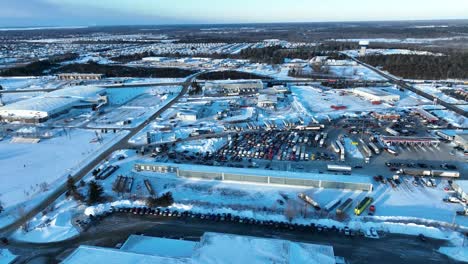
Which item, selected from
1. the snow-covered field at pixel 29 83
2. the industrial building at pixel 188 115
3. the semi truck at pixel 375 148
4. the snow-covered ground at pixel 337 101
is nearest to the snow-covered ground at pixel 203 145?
the industrial building at pixel 188 115

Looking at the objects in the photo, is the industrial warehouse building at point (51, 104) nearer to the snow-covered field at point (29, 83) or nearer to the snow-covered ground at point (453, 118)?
the snow-covered field at point (29, 83)

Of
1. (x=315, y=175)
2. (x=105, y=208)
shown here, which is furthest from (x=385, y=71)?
(x=105, y=208)

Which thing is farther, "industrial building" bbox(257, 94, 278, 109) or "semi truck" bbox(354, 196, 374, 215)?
"industrial building" bbox(257, 94, 278, 109)

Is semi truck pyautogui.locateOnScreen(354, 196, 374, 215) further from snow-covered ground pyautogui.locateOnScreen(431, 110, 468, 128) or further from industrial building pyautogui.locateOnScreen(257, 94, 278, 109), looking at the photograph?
industrial building pyautogui.locateOnScreen(257, 94, 278, 109)

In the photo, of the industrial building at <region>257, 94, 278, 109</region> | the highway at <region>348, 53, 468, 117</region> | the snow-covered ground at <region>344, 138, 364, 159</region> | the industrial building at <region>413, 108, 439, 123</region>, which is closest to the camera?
the snow-covered ground at <region>344, 138, 364, 159</region>

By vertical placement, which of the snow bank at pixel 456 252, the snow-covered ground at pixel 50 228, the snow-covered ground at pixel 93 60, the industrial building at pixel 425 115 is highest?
the snow-covered ground at pixel 93 60

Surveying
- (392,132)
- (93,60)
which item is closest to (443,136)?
(392,132)

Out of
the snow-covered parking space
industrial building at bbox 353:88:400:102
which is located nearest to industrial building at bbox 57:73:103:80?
the snow-covered parking space
